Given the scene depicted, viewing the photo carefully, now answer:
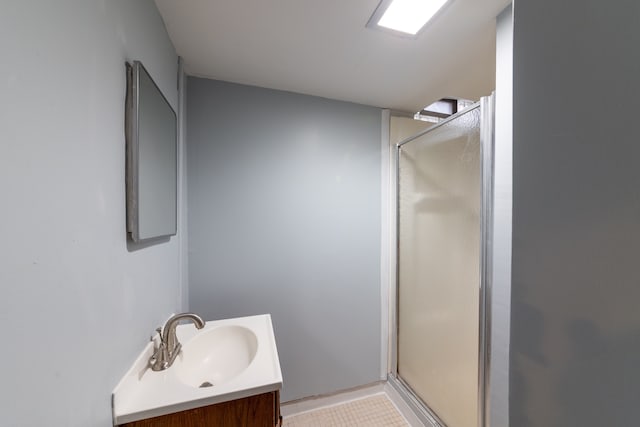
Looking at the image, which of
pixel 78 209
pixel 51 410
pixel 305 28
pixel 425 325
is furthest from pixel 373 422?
pixel 305 28

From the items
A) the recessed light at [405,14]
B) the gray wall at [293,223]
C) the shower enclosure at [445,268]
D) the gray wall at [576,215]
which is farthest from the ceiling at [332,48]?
the gray wall at [576,215]

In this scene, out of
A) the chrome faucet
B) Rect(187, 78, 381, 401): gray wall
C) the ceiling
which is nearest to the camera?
the chrome faucet

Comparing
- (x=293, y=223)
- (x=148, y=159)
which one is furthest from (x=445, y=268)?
(x=148, y=159)

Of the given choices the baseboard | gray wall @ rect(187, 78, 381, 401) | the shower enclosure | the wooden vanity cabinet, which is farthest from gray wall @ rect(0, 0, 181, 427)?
the shower enclosure

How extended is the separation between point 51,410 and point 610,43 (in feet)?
3.40

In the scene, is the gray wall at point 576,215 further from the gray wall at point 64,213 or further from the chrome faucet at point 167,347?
the chrome faucet at point 167,347

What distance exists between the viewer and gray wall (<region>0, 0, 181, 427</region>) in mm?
380

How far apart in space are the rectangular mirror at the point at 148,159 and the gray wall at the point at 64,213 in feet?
0.10

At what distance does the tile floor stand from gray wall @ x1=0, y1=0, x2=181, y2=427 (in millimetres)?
1333

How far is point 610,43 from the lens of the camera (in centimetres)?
28

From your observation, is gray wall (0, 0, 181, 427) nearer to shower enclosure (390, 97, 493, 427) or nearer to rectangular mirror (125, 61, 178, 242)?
rectangular mirror (125, 61, 178, 242)

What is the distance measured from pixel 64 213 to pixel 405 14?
1339mm

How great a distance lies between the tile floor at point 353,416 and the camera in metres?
1.55

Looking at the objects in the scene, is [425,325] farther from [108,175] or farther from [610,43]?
[108,175]
